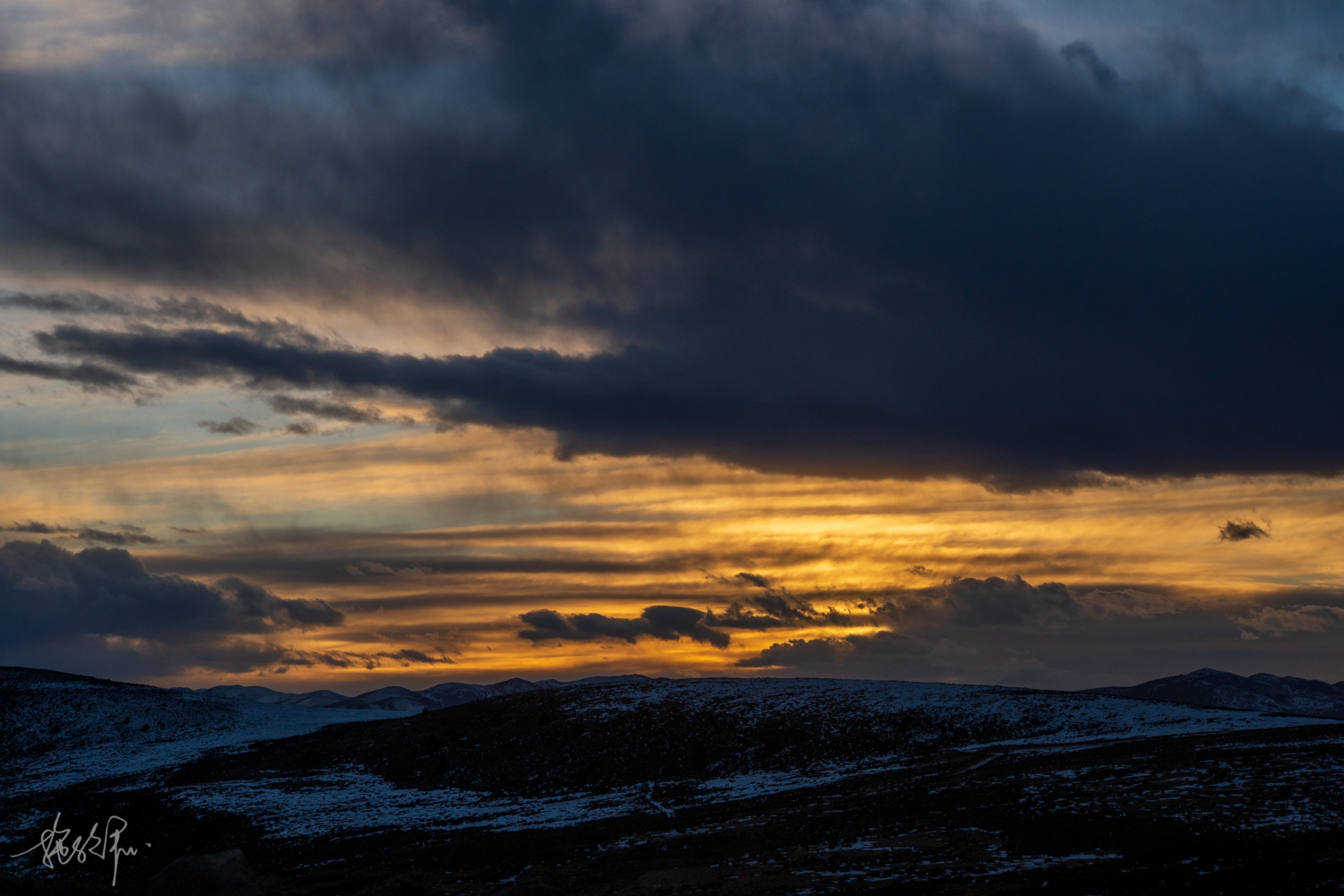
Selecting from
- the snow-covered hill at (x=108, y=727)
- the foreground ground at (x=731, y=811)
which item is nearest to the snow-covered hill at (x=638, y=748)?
the foreground ground at (x=731, y=811)

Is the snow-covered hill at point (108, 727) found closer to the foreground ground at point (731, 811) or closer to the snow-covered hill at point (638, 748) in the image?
the foreground ground at point (731, 811)

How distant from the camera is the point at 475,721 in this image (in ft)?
282

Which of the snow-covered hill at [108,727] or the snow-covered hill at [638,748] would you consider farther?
the snow-covered hill at [108,727]

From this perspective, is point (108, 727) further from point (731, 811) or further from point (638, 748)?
point (731, 811)

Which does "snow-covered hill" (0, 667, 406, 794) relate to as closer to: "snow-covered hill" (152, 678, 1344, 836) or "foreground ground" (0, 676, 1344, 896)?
"foreground ground" (0, 676, 1344, 896)

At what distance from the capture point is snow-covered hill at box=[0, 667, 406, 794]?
3346 inches

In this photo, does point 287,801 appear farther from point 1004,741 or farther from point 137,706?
point 137,706

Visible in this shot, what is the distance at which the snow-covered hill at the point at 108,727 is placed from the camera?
279ft

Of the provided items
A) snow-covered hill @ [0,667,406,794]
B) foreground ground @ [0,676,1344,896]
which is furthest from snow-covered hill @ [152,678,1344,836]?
snow-covered hill @ [0,667,406,794]

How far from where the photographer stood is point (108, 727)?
99.9 metres

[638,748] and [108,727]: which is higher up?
[638,748]

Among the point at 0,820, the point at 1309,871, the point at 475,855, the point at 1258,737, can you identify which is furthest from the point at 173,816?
the point at 1258,737

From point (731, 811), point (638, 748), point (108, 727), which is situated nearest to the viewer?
point (731, 811)

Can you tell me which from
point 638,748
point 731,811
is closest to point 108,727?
point 638,748
